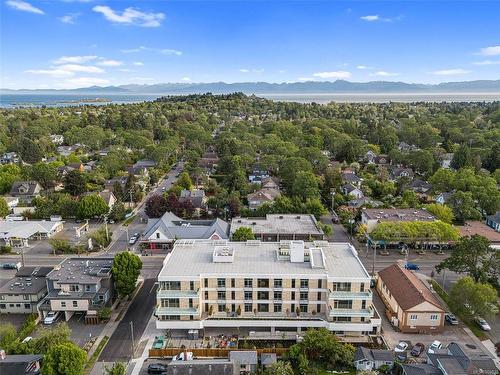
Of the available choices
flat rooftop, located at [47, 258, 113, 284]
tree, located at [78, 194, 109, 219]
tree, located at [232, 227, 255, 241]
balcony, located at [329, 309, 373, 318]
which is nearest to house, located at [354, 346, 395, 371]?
balcony, located at [329, 309, 373, 318]

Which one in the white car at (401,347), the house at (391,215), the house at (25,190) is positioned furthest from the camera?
the house at (25,190)

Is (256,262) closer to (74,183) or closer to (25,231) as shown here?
(25,231)

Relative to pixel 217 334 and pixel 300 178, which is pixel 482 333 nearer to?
pixel 217 334

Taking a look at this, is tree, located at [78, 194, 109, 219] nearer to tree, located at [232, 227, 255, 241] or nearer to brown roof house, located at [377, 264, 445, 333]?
tree, located at [232, 227, 255, 241]

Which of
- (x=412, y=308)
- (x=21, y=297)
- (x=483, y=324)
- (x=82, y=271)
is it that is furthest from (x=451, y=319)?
(x=21, y=297)

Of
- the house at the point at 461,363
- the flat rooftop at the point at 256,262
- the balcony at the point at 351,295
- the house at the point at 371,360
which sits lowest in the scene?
the house at the point at 371,360

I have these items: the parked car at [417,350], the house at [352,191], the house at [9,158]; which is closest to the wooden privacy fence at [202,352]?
the parked car at [417,350]

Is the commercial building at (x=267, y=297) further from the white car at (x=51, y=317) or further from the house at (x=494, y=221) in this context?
the house at (x=494, y=221)
